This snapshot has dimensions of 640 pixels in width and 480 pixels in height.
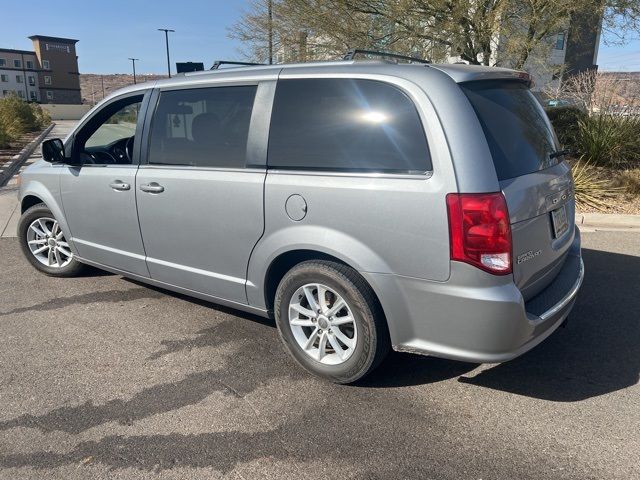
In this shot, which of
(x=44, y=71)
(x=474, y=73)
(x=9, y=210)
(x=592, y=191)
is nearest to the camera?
(x=474, y=73)

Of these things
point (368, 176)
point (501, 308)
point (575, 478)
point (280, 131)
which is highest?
point (280, 131)

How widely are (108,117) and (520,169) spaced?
3435 millimetres

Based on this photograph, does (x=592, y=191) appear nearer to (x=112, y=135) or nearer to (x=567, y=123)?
(x=567, y=123)

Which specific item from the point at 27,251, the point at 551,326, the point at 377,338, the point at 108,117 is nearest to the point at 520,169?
the point at 551,326

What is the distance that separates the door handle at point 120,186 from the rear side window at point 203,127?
0.92ft

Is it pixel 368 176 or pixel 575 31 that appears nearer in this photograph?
pixel 368 176

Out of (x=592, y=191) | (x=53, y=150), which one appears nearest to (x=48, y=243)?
(x=53, y=150)

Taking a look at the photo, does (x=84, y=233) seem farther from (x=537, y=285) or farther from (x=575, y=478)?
(x=575, y=478)

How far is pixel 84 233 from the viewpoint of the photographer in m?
4.59

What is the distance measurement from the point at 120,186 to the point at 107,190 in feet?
0.67

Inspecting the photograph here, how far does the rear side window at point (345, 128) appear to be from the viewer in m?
2.81

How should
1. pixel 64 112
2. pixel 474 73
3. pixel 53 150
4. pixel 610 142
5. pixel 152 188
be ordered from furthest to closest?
pixel 64 112 < pixel 610 142 < pixel 53 150 < pixel 152 188 < pixel 474 73

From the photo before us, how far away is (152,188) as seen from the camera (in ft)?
12.7

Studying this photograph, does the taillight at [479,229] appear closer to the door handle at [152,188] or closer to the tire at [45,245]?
the door handle at [152,188]
